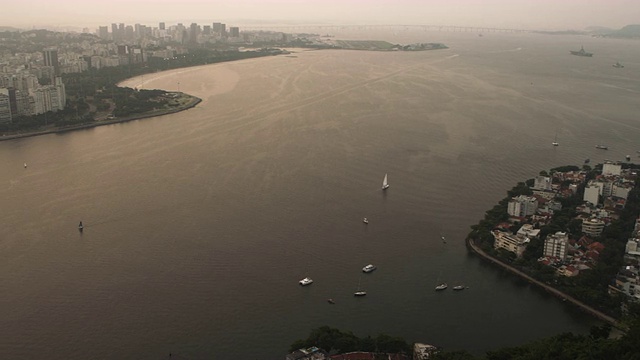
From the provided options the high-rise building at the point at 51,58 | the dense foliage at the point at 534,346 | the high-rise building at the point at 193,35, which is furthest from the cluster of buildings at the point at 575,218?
the high-rise building at the point at 193,35

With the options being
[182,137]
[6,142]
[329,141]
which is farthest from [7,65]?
[329,141]

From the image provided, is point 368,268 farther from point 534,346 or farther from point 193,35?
point 193,35

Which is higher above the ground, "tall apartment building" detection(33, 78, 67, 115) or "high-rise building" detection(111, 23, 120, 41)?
"high-rise building" detection(111, 23, 120, 41)

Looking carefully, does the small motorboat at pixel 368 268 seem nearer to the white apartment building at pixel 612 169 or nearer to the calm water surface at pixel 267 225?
the calm water surface at pixel 267 225

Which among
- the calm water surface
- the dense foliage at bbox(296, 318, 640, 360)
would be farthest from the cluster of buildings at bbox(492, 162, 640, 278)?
the dense foliage at bbox(296, 318, 640, 360)

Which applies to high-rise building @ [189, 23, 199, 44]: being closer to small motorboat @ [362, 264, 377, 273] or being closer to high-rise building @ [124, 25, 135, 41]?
Answer: high-rise building @ [124, 25, 135, 41]
